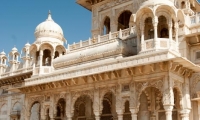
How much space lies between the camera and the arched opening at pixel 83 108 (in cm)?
1698

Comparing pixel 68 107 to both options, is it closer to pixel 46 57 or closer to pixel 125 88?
pixel 125 88

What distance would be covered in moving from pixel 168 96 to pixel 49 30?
9977mm

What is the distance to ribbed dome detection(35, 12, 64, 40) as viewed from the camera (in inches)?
790

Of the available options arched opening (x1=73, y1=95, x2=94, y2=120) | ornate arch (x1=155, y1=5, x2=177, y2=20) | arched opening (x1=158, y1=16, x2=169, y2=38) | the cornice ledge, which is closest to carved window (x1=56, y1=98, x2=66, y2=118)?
arched opening (x1=73, y1=95, x2=94, y2=120)

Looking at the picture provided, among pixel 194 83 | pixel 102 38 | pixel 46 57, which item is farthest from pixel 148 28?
pixel 46 57

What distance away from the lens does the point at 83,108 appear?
705 inches

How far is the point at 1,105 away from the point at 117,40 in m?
12.5

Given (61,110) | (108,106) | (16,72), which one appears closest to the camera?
(108,106)

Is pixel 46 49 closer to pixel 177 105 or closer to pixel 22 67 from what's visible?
pixel 22 67

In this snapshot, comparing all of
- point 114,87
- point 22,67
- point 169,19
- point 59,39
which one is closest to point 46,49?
point 59,39

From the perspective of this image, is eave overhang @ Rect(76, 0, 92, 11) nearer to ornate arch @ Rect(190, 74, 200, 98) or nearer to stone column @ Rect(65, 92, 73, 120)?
stone column @ Rect(65, 92, 73, 120)

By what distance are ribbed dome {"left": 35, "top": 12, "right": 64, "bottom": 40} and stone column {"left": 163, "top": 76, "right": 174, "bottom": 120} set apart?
9.38 metres

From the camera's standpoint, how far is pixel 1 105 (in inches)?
959

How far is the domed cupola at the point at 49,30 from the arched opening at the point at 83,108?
4542 mm
